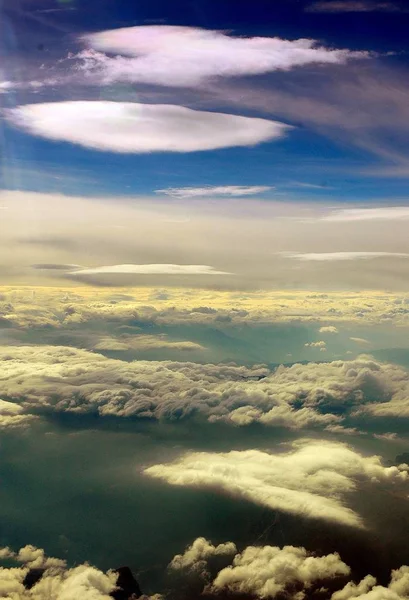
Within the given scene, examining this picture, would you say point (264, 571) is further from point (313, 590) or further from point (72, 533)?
point (72, 533)

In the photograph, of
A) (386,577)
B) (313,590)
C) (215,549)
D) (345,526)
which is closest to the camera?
(313,590)

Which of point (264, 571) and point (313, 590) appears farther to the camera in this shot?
point (264, 571)

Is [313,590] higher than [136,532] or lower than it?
higher

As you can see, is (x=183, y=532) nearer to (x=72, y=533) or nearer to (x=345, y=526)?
(x=72, y=533)

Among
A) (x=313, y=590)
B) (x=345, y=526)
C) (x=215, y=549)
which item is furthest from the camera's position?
(x=345, y=526)

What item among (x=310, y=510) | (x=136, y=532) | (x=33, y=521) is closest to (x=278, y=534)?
(x=310, y=510)

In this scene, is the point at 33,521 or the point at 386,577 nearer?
the point at 386,577

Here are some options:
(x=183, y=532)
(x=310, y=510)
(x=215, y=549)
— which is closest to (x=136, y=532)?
(x=183, y=532)

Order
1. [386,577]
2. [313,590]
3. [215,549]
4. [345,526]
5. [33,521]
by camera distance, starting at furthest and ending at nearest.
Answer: [33,521] → [345,526] → [215,549] → [386,577] → [313,590]

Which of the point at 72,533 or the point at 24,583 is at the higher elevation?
the point at 24,583
